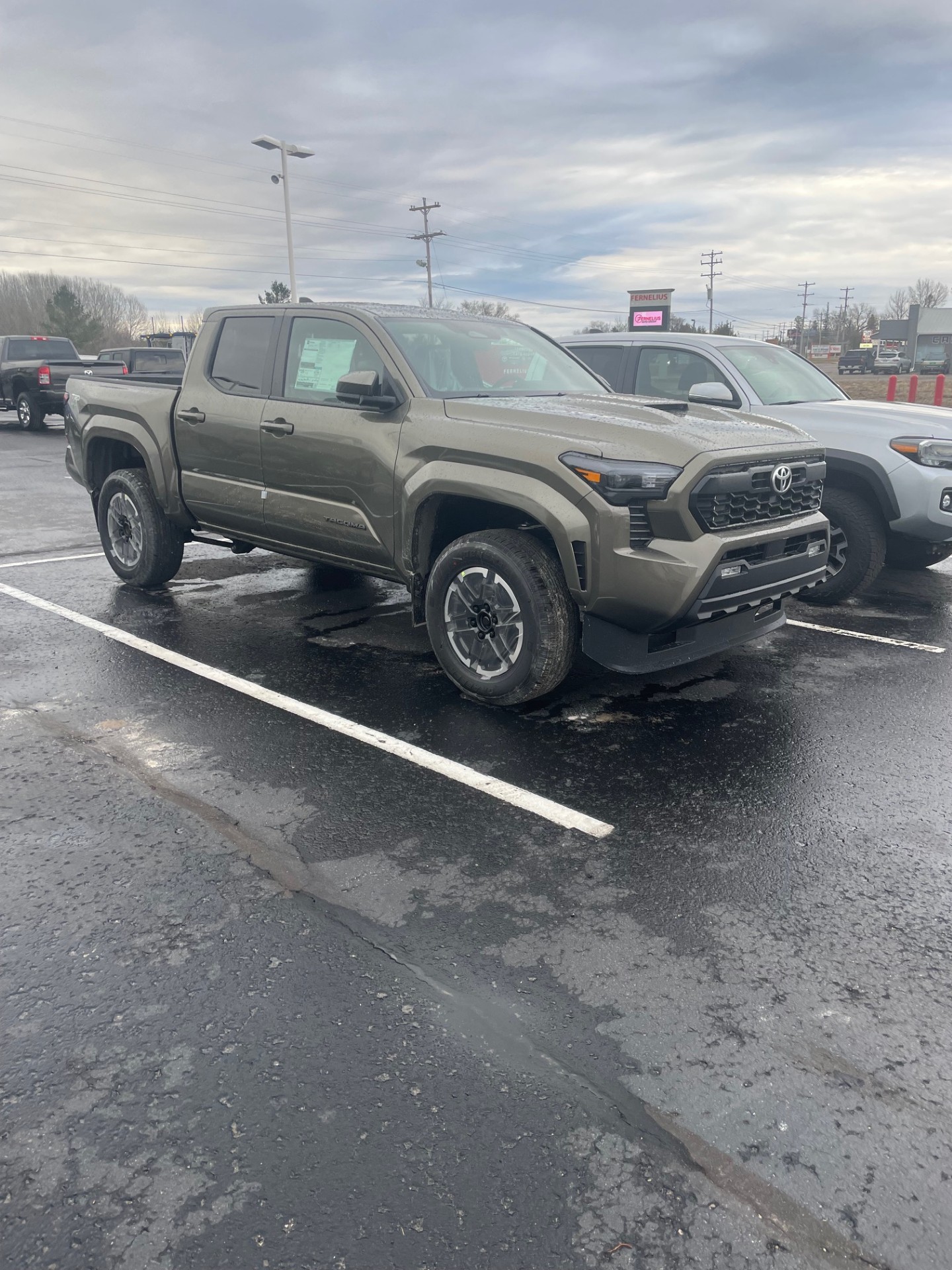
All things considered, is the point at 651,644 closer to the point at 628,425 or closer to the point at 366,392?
the point at 628,425

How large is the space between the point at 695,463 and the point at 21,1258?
358 cm

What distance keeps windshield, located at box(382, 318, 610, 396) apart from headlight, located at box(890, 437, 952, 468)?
91.1 inches

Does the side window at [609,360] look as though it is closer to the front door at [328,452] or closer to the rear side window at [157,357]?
the front door at [328,452]

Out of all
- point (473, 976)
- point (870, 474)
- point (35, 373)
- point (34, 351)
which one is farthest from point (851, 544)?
point (34, 351)

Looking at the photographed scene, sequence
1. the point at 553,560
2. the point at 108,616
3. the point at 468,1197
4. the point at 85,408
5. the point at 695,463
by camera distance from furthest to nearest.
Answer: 1. the point at 85,408
2. the point at 108,616
3. the point at 553,560
4. the point at 695,463
5. the point at 468,1197

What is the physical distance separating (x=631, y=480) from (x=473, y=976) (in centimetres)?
231

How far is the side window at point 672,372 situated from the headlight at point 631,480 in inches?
135

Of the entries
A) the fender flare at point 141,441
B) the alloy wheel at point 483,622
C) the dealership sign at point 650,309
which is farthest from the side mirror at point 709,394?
the dealership sign at point 650,309

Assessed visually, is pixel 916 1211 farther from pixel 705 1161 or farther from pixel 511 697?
pixel 511 697

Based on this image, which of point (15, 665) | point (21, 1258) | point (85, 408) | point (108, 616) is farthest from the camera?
point (85, 408)

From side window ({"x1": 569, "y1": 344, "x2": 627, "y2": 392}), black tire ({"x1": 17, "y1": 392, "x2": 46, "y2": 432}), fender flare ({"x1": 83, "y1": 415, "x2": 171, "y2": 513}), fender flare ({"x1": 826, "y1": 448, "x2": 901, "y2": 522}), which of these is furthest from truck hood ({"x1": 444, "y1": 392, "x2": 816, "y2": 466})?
black tire ({"x1": 17, "y1": 392, "x2": 46, "y2": 432})

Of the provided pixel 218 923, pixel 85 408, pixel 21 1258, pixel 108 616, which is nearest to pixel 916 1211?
pixel 21 1258

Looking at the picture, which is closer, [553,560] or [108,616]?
[553,560]

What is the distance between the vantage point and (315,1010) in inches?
100.0
